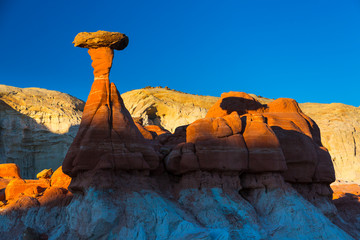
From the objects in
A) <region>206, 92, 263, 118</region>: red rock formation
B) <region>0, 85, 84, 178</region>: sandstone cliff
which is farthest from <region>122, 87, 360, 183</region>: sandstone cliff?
<region>206, 92, 263, 118</region>: red rock formation

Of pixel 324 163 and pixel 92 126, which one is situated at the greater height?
pixel 92 126

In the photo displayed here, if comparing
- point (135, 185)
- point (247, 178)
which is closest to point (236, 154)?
point (247, 178)

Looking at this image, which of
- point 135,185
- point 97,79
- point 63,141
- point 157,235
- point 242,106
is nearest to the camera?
point 157,235

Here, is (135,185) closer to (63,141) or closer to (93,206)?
(93,206)

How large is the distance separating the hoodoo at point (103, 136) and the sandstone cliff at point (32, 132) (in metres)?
33.6

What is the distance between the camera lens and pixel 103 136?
1363 centimetres

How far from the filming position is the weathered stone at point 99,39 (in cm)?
1500

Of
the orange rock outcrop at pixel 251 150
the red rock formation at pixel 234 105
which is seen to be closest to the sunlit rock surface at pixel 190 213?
the orange rock outcrop at pixel 251 150

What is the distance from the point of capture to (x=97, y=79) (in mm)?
15000

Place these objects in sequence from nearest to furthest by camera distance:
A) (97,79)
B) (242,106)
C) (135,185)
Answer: (135,185) < (97,79) < (242,106)

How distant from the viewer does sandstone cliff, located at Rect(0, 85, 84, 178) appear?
44812 mm

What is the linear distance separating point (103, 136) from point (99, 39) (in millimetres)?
4458

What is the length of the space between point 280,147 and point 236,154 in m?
2.33

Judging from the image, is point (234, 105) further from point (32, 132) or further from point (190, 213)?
point (32, 132)
